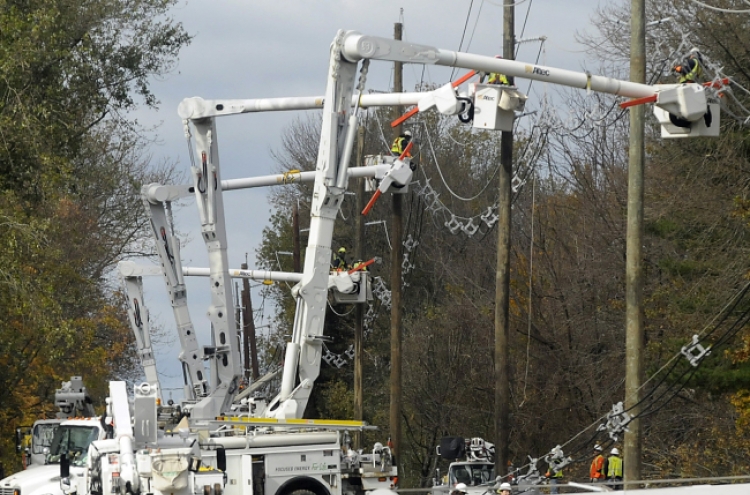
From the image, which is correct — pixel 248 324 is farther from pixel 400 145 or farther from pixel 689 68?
pixel 689 68

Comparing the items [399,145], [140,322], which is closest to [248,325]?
[140,322]

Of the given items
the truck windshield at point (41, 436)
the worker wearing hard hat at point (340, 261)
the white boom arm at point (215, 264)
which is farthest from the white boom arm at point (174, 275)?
the worker wearing hard hat at point (340, 261)

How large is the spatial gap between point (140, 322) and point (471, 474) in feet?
31.6

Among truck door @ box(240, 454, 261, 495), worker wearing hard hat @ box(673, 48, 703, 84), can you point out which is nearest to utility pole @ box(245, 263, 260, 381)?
truck door @ box(240, 454, 261, 495)

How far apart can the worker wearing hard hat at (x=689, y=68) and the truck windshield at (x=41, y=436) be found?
43.5 ft

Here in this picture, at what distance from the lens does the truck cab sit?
2123 cm

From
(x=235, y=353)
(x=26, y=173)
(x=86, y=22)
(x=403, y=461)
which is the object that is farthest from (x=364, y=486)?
(x=403, y=461)

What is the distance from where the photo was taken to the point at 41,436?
78.7ft

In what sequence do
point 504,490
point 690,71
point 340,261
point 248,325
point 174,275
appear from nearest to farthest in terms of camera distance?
1. point 504,490
2. point 690,71
3. point 174,275
4. point 340,261
5. point 248,325

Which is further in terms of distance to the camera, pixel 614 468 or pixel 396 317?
pixel 396 317

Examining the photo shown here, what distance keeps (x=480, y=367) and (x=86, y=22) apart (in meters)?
18.3

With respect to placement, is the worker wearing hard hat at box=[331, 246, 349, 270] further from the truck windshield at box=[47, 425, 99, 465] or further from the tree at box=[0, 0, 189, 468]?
the truck windshield at box=[47, 425, 99, 465]

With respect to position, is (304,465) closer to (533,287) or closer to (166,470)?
(166,470)

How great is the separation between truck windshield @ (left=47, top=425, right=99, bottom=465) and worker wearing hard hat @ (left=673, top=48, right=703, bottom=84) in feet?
37.1
